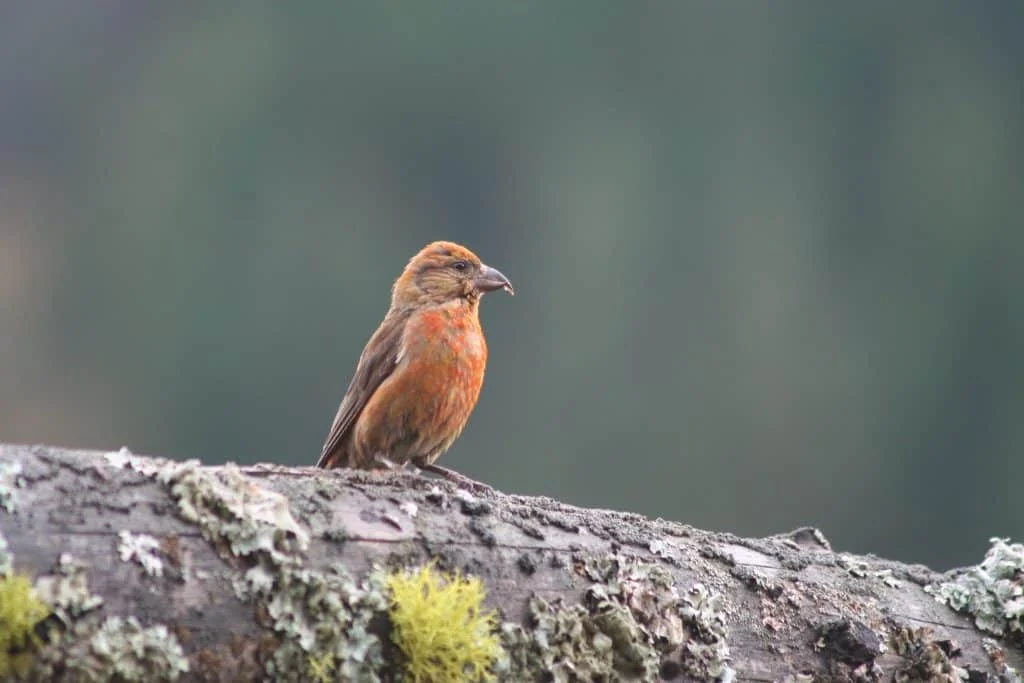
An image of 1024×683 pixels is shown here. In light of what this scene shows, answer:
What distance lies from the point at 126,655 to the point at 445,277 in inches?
Answer: 124

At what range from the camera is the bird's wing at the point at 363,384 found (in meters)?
4.90

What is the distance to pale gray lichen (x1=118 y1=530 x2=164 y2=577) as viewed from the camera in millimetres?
2439

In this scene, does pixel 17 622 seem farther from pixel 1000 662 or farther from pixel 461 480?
pixel 1000 662

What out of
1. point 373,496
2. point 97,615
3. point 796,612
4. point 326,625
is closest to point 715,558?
point 796,612

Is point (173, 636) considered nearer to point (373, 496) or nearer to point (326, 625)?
point (326, 625)

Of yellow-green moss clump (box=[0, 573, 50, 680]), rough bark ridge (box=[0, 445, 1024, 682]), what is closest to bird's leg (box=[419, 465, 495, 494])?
rough bark ridge (box=[0, 445, 1024, 682])

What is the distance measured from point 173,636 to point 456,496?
94 centimetres

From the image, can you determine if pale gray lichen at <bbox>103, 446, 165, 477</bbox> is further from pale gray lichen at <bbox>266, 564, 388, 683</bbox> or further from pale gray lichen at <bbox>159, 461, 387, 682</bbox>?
pale gray lichen at <bbox>266, 564, 388, 683</bbox>

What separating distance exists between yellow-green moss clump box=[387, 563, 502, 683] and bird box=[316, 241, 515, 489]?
5.64ft

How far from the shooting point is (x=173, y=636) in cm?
243

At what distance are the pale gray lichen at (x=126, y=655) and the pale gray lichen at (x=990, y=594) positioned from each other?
8.27ft

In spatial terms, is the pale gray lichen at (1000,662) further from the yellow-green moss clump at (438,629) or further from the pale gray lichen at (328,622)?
the pale gray lichen at (328,622)

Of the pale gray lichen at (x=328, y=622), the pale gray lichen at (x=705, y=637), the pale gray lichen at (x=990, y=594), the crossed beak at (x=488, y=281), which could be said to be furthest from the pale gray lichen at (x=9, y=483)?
the crossed beak at (x=488, y=281)

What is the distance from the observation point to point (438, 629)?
2736 mm
